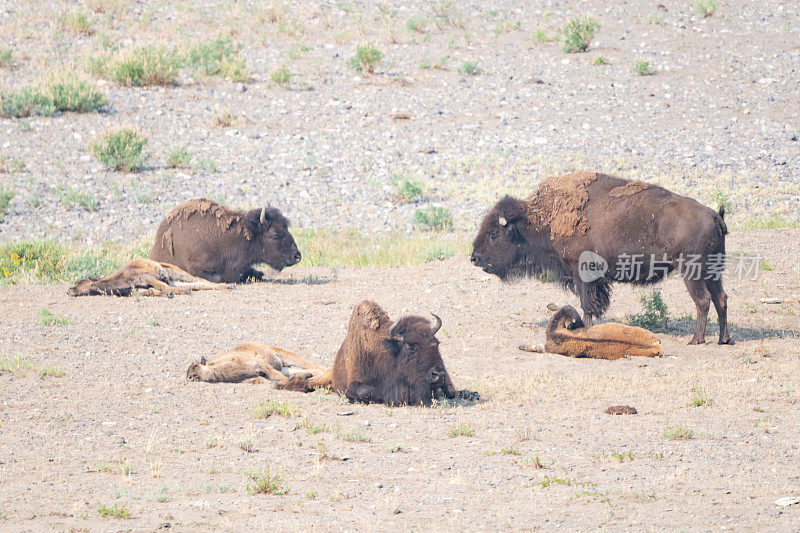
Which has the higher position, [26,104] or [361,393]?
[26,104]

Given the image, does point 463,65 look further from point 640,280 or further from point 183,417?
point 183,417

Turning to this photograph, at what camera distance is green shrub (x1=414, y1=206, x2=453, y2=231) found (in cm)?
1833

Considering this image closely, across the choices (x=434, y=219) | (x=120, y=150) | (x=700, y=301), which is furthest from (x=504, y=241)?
(x=120, y=150)

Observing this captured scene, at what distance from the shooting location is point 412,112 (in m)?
23.9

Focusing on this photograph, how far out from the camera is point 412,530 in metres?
5.18

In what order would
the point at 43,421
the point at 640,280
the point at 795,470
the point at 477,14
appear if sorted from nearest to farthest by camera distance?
the point at 795,470, the point at 43,421, the point at 640,280, the point at 477,14

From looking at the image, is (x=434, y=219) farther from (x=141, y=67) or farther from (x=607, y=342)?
(x=141, y=67)

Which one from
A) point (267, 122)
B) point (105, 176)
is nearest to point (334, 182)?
point (267, 122)

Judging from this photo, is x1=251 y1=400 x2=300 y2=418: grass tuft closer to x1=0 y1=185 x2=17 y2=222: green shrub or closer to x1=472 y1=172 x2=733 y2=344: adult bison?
x1=472 y1=172 x2=733 y2=344: adult bison

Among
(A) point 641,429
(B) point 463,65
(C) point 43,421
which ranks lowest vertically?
(C) point 43,421

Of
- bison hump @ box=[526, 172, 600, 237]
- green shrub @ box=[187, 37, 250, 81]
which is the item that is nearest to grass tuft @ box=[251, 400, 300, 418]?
bison hump @ box=[526, 172, 600, 237]

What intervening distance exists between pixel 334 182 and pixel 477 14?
12327mm

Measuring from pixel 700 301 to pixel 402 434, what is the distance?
4714 millimetres

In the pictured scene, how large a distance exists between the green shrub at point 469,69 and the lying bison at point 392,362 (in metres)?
18.2
